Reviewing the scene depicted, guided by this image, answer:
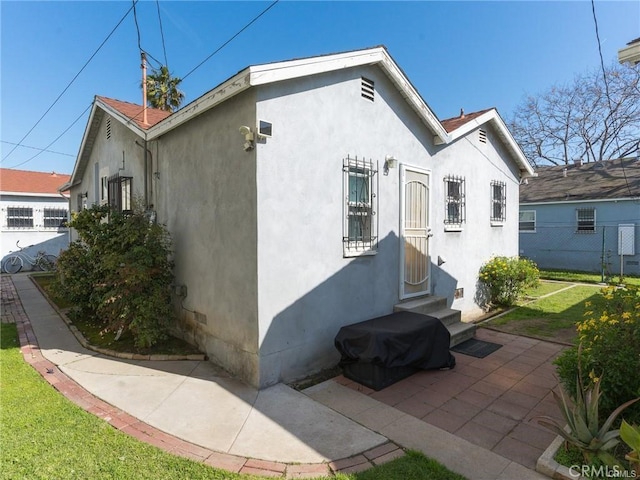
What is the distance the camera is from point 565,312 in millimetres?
8328

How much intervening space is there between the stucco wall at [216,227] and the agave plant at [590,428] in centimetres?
328

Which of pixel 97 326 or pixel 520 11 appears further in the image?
pixel 97 326

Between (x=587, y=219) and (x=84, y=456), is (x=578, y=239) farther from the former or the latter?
(x=84, y=456)

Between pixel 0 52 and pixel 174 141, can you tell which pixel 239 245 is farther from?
pixel 0 52

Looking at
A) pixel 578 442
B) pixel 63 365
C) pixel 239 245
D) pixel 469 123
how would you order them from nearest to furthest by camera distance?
pixel 578 442 < pixel 239 245 < pixel 63 365 < pixel 469 123

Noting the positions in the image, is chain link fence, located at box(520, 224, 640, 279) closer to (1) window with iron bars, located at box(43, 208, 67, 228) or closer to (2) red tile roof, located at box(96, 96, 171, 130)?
(2) red tile roof, located at box(96, 96, 171, 130)

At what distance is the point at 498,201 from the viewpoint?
9484 mm

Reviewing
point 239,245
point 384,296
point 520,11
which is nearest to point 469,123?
point 520,11

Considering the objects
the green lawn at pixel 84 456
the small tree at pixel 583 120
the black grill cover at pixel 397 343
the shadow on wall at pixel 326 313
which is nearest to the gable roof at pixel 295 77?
the shadow on wall at pixel 326 313

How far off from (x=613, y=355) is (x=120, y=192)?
9504 mm

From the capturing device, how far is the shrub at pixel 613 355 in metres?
3.05

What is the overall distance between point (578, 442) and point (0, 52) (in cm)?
1259

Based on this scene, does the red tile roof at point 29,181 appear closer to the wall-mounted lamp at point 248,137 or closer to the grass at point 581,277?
the wall-mounted lamp at point 248,137

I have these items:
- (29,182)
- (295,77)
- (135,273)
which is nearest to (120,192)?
(135,273)
